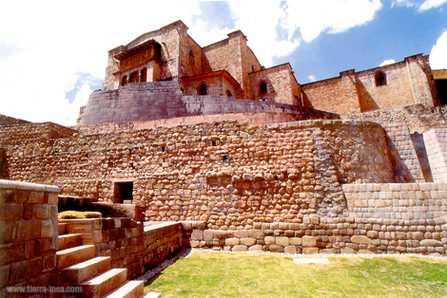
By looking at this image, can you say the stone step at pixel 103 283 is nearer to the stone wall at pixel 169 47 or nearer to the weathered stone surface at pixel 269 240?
the weathered stone surface at pixel 269 240

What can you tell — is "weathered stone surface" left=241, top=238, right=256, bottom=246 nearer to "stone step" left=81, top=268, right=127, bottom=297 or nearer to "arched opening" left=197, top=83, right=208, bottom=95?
"stone step" left=81, top=268, right=127, bottom=297

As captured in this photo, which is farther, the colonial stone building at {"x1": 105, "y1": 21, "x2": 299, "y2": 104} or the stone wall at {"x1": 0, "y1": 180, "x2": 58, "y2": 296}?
the colonial stone building at {"x1": 105, "y1": 21, "x2": 299, "y2": 104}

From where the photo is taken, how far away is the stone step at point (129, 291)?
332 centimetres

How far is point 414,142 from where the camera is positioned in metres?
10.5

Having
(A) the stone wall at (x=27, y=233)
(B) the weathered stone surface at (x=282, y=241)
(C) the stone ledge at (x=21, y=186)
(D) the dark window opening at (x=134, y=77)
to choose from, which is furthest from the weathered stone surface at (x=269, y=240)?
(D) the dark window opening at (x=134, y=77)

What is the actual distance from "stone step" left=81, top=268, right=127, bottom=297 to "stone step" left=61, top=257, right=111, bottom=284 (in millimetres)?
68

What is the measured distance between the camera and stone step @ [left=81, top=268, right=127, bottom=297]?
3025 mm

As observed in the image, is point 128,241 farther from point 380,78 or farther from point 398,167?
point 380,78

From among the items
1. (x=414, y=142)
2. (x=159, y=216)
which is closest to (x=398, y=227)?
(x=414, y=142)

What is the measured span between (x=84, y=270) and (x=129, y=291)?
2.29 ft

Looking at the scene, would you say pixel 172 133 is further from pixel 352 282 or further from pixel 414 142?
pixel 414 142

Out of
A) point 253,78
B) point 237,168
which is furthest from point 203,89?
point 237,168

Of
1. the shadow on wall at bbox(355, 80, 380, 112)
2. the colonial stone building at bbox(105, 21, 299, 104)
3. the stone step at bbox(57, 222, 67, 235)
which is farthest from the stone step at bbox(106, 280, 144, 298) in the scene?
the shadow on wall at bbox(355, 80, 380, 112)

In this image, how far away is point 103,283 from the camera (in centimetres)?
328
